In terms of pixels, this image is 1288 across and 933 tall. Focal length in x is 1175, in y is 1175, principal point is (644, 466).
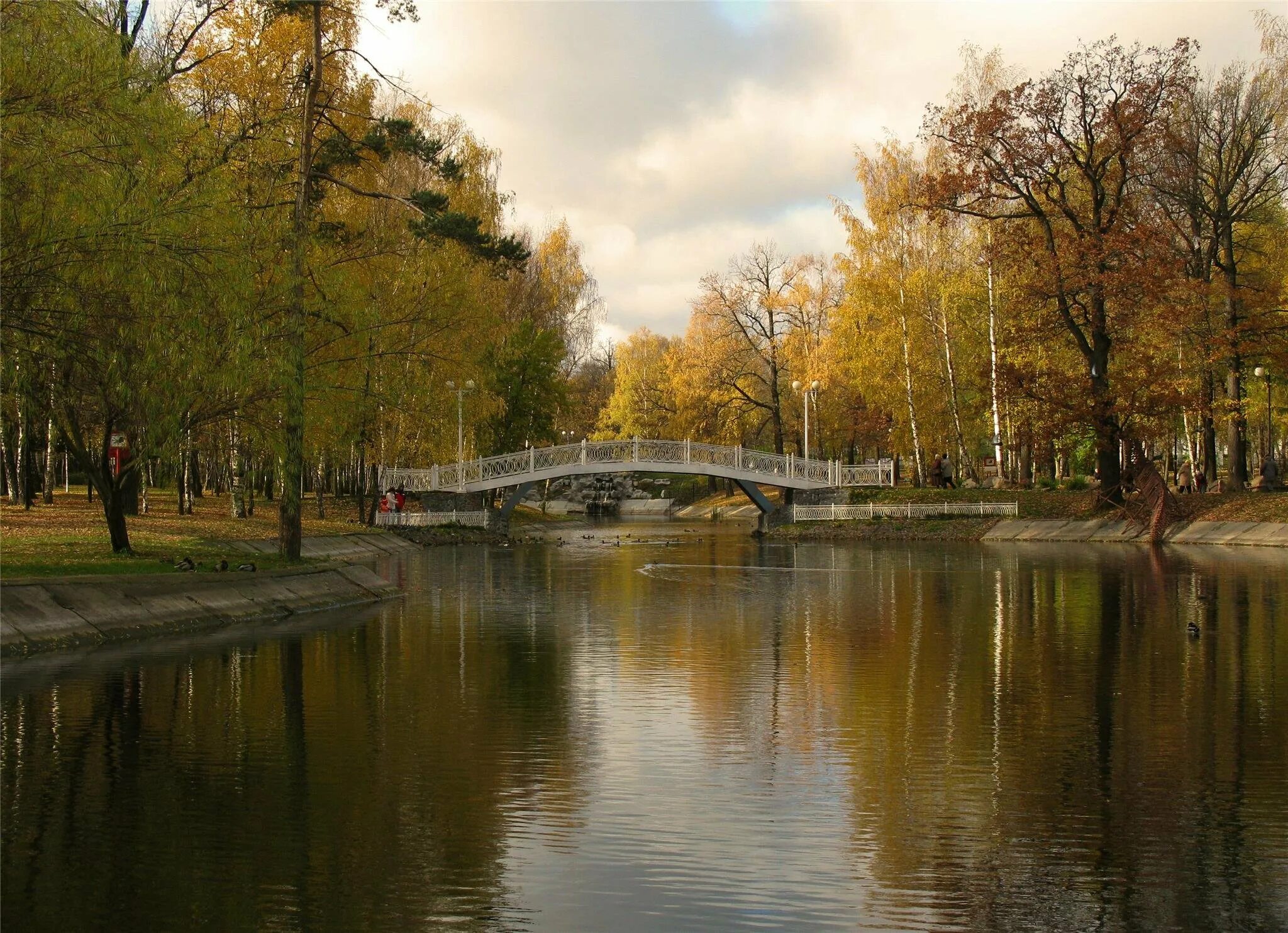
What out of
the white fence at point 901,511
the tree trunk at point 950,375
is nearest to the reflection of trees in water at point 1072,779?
the white fence at point 901,511

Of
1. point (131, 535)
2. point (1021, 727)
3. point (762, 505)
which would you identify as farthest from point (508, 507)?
point (1021, 727)

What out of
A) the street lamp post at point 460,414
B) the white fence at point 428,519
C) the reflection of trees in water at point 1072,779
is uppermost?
the street lamp post at point 460,414

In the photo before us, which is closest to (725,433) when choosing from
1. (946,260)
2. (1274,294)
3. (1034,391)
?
(946,260)

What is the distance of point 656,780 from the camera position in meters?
8.77

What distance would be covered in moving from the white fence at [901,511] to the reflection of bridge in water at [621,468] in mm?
1333

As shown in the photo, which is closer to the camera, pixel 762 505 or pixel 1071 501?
pixel 1071 501

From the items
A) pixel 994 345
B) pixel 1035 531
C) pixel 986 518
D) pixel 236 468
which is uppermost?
pixel 994 345

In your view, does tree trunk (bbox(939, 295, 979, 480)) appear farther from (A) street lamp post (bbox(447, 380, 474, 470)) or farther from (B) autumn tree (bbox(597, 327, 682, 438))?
(A) street lamp post (bbox(447, 380, 474, 470))

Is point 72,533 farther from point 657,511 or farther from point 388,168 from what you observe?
point 657,511

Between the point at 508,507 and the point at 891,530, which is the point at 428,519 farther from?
the point at 891,530

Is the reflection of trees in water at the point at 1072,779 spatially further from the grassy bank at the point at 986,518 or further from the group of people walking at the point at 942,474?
the group of people walking at the point at 942,474

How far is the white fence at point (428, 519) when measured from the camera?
43.4 meters

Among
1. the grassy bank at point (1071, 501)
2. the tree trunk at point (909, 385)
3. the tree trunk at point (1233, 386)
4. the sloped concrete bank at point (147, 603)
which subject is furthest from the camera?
the tree trunk at point (909, 385)

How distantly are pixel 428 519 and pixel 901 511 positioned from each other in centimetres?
1842
